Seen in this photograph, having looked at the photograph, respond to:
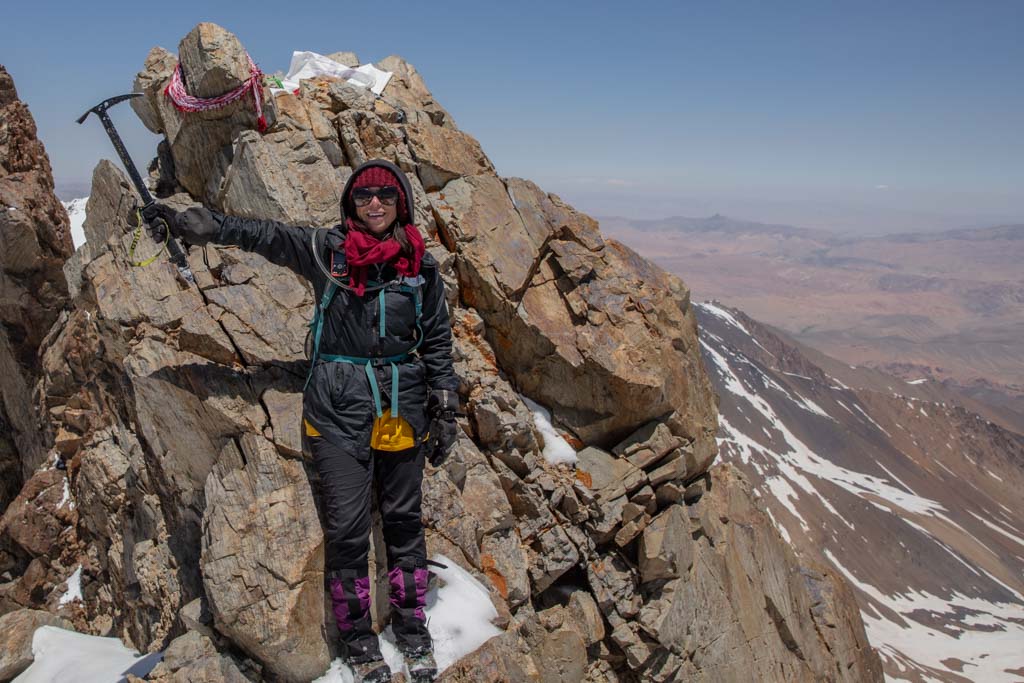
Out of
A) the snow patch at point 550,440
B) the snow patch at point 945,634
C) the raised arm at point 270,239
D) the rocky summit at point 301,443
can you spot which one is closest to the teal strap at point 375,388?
the raised arm at point 270,239

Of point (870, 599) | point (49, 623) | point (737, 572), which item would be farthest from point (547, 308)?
point (870, 599)

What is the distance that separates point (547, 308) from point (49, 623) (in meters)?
12.5

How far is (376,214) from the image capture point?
24.5 ft

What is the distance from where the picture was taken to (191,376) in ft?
28.8

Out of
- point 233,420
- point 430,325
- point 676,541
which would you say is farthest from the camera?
point 676,541

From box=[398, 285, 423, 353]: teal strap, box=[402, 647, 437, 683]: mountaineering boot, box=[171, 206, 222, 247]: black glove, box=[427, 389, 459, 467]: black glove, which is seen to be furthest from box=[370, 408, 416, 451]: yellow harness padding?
box=[171, 206, 222, 247]: black glove

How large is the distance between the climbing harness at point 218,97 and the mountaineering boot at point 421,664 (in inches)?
416

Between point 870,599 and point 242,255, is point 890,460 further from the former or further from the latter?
point 242,255

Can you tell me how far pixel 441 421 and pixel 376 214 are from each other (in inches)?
120

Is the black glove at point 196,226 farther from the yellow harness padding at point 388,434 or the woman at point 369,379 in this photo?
the yellow harness padding at point 388,434

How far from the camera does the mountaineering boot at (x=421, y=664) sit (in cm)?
712

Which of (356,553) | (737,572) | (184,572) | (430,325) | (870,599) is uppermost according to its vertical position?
(430,325)

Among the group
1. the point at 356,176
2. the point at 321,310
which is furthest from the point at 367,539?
the point at 356,176

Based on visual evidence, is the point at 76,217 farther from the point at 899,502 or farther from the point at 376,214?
the point at 899,502
